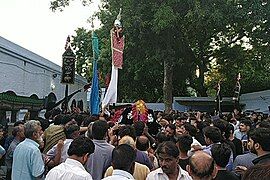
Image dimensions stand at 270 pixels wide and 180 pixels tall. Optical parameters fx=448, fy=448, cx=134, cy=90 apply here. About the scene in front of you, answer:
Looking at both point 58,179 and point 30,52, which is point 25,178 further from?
point 30,52

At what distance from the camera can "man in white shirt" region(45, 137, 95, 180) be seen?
4.02m

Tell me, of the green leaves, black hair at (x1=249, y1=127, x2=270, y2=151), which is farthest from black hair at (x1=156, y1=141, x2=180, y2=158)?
the green leaves

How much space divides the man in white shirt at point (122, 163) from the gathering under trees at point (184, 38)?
53.3 feet

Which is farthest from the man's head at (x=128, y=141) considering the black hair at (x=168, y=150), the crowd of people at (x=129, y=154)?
the black hair at (x=168, y=150)

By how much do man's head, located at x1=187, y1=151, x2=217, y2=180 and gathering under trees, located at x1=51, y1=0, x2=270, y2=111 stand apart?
53.4 ft

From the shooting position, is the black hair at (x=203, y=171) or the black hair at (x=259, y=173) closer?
the black hair at (x=259, y=173)

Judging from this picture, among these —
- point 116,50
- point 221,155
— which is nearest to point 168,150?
point 221,155

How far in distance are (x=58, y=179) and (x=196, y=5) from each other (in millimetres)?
16804

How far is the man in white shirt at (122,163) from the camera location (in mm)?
3775

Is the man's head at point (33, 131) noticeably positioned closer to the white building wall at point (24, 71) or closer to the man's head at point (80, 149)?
the man's head at point (80, 149)

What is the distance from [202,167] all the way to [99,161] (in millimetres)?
1845

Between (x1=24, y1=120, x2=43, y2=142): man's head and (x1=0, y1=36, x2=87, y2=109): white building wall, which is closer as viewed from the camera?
(x1=24, y1=120, x2=43, y2=142): man's head

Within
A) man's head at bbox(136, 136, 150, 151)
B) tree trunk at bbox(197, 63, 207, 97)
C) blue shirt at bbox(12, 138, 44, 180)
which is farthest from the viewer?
tree trunk at bbox(197, 63, 207, 97)

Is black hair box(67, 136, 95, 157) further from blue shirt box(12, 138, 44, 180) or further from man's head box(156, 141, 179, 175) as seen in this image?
blue shirt box(12, 138, 44, 180)
